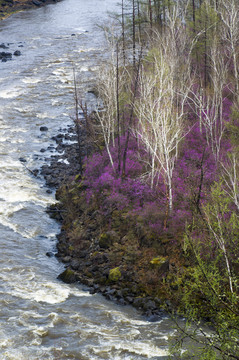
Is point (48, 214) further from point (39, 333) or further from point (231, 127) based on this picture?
point (231, 127)

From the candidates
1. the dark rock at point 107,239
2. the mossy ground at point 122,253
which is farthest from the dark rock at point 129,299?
the dark rock at point 107,239

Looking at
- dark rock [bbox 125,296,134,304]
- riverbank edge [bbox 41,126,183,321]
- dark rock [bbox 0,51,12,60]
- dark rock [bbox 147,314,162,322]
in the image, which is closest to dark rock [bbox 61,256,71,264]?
riverbank edge [bbox 41,126,183,321]

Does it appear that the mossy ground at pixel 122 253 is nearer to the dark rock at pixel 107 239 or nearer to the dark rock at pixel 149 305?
the dark rock at pixel 107 239

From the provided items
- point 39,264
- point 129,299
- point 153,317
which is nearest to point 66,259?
point 39,264

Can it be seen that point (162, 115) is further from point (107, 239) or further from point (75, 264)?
point (75, 264)

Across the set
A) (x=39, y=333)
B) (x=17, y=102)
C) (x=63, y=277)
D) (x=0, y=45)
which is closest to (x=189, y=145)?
(x=63, y=277)

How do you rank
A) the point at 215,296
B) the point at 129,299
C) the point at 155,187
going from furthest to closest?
the point at 155,187
the point at 129,299
the point at 215,296
